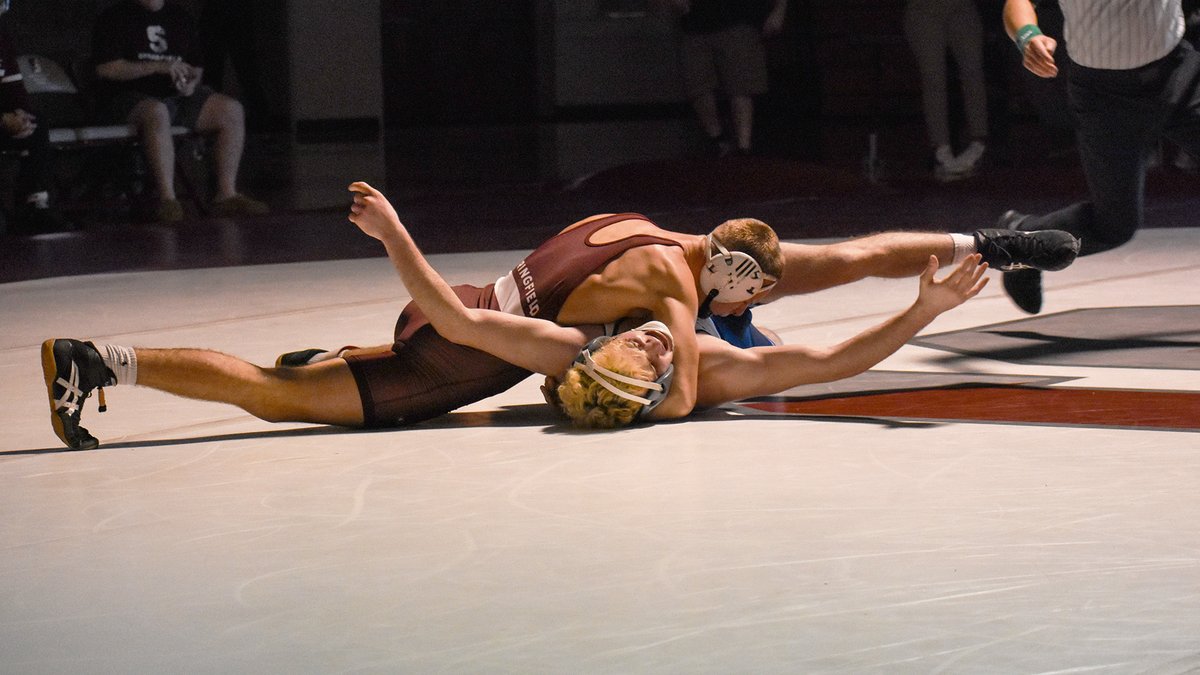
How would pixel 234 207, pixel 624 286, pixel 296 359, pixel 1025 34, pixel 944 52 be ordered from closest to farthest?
pixel 624 286 < pixel 296 359 < pixel 1025 34 < pixel 234 207 < pixel 944 52

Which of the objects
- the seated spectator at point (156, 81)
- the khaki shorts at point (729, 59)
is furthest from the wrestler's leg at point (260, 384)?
the khaki shorts at point (729, 59)

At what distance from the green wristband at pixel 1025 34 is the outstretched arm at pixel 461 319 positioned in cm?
175

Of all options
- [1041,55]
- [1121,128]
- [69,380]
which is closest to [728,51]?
[1121,128]

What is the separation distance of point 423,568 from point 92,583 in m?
0.54

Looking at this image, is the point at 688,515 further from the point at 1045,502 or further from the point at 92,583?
the point at 92,583

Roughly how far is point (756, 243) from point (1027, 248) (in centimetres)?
110

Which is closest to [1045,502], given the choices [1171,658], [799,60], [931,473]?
[931,473]

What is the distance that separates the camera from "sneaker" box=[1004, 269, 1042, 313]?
5.14 metres

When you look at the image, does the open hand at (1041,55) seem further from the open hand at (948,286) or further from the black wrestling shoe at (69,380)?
the black wrestling shoe at (69,380)

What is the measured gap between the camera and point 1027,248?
184 inches

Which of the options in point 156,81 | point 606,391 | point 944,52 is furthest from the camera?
point 944,52

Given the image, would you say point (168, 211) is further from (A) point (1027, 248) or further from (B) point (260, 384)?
(A) point (1027, 248)

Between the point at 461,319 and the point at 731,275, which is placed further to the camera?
the point at 731,275

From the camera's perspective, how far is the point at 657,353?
12.5 feet
